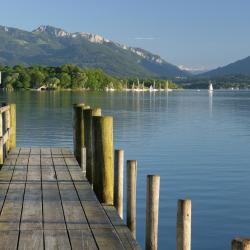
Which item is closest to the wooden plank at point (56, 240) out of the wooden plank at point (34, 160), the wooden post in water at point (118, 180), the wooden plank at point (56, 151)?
the wooden post in water at point (118, 180)

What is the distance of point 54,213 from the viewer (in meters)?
10.4

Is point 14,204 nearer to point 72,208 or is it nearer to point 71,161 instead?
point 72,208

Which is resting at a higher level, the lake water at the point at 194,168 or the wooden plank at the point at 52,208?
the wooden plank at the point at 52,208

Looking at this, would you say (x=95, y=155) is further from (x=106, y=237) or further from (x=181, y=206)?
(x=181, y=206)

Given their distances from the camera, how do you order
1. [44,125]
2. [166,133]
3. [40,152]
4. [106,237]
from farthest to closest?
[44,125]
[166,133]
[40,152]
[106,237]

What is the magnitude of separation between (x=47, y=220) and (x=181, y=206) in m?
3.45

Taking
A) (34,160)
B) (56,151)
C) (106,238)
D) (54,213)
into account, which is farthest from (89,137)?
(106,238)

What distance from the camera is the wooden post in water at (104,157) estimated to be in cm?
1185

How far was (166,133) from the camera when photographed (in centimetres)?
4744

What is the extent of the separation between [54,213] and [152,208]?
7.18 feet

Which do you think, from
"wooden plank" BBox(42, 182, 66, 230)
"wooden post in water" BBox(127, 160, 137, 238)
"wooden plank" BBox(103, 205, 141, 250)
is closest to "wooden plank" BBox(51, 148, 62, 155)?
"wooden plank" BBox(42, 182, 66, 230)

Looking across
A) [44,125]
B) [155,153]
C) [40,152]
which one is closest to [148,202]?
[40,152]

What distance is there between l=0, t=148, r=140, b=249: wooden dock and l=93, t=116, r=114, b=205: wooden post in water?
0.86 feet

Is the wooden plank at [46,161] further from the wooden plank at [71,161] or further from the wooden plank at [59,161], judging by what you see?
the wooden plank at [71,161]
